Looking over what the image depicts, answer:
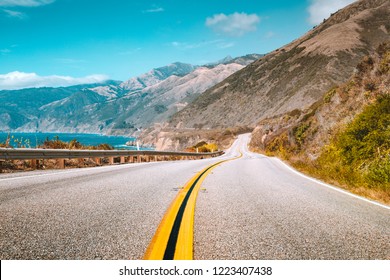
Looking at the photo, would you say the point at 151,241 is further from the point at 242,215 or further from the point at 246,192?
the point at 246,192

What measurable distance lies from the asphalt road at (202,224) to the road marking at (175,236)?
0.34 ft

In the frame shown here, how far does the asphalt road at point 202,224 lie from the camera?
316 centimetres

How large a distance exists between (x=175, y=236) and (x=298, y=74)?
150m

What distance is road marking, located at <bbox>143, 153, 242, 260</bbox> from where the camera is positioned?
300 centimetres

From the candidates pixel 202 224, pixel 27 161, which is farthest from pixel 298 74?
pixel 202 224

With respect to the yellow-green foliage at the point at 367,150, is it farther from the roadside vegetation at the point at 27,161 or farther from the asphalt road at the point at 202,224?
the roadside vegetation at the point at 27,161

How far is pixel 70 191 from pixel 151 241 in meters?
3.79

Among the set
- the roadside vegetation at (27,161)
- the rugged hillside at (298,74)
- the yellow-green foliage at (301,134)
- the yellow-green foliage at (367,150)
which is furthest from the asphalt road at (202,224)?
the rugged hillside at (298,74)

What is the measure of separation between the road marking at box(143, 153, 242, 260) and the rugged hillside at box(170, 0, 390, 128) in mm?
103290

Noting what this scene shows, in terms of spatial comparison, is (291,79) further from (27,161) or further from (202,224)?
(202,224)

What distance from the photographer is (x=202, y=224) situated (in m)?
4.20

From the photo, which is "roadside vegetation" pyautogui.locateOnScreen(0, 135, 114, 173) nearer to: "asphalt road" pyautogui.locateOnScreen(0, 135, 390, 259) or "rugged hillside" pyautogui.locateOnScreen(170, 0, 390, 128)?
"asphalt road" pyautogui.locateOnScreen(0, 135, 390, 259)
